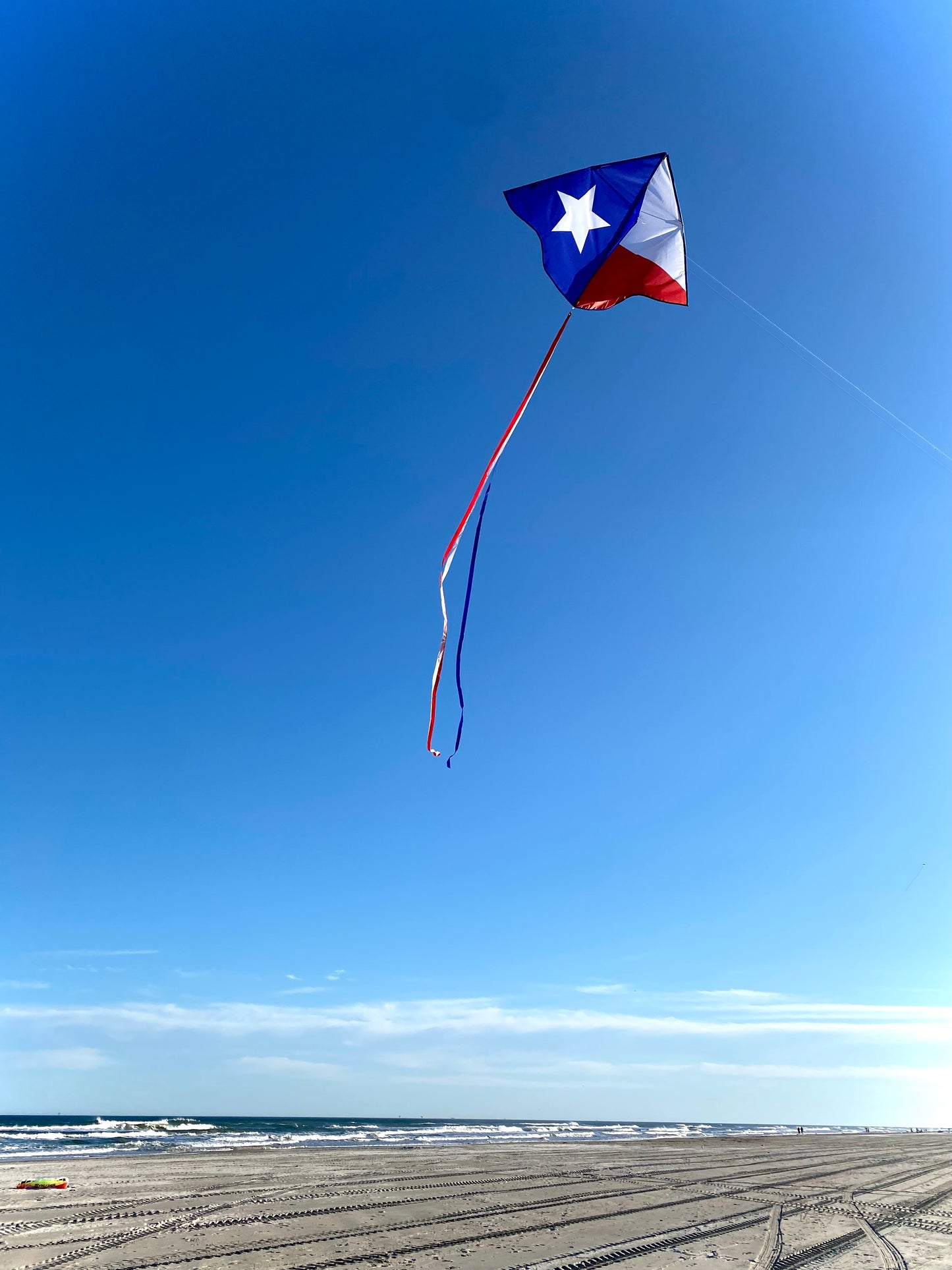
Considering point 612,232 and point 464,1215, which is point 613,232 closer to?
point 612,232

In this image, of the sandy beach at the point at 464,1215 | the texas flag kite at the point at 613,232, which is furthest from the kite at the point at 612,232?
the sandy beach at the point at 464,1215

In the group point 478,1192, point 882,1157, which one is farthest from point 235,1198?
point 882,1157

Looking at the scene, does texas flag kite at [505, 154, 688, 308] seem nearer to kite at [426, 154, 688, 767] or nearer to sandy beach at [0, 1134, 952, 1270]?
kite at [426, 154, 688, 767]

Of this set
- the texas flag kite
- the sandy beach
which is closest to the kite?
the texas flag kite

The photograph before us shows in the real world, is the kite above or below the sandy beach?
above

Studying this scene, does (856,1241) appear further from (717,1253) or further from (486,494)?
(486,494)

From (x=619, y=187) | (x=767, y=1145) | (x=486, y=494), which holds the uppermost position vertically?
(x=619, y=187)
